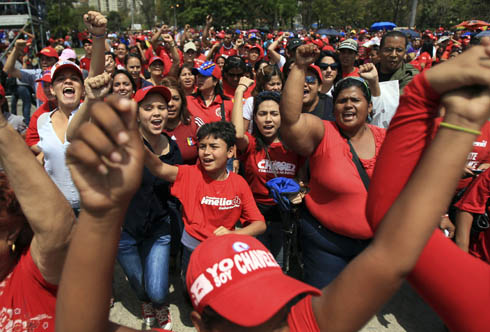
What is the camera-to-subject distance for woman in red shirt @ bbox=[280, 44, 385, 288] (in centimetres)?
216

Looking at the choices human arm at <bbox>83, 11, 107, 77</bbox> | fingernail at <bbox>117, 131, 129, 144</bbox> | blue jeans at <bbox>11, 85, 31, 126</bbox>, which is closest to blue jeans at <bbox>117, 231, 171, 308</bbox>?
human arm at <bbox>83, 11, 107, 77</bbox>

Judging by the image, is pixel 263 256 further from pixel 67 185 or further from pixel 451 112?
pixel 67 185

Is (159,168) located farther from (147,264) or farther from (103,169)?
(103,169)

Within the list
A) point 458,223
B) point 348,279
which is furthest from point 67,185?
point 458,223

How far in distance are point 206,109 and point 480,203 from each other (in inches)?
122

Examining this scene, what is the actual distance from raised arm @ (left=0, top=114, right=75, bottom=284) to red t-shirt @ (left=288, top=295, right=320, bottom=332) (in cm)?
85

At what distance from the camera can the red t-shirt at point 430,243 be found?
0.91m

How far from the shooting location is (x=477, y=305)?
3.25 feet

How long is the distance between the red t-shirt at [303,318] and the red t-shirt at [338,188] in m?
1.06

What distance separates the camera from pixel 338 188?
7.30 feet

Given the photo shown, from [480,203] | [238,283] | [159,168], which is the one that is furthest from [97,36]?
[480,203]

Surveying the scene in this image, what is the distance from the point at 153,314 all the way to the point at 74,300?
2461 millimetres

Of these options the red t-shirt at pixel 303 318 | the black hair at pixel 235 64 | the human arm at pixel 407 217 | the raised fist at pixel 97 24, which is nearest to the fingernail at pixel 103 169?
the human arm at pixel 407 217

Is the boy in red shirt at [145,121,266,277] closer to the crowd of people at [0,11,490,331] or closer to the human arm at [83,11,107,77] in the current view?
the crowd of people at [0,11,490,331]
